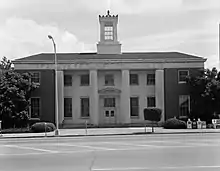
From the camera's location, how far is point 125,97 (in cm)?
5381

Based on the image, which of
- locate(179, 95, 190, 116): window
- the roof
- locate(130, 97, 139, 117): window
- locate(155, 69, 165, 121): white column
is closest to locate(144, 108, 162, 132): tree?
locate(155, 69, 165, 121): white column

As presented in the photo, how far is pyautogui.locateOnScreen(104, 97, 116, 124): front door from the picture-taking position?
55.2 metres

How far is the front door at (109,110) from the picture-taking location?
5522 centimetres

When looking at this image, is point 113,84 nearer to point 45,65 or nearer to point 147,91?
point 147,91

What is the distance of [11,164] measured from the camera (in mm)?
15812

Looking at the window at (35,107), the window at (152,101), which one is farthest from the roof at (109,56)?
the window at (152,101)

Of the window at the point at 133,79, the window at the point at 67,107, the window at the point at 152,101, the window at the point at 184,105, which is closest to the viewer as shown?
the window at the point at 184,105

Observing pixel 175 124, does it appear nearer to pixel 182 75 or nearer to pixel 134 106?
pixel 182 75

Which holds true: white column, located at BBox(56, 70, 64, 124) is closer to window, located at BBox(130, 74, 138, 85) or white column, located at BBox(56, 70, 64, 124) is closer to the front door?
the front door

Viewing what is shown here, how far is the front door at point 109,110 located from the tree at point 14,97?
9.25m

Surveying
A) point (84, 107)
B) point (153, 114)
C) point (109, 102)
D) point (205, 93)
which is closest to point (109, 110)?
point (109, 102)

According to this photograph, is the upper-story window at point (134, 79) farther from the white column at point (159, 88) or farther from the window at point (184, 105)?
the window at point (184, 105)

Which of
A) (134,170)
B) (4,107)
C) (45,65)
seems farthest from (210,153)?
(45,65)

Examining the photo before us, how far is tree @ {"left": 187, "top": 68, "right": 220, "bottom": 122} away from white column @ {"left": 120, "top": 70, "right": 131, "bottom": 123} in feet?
23.9
